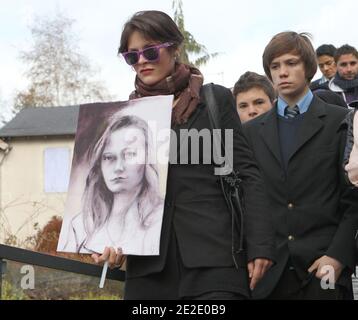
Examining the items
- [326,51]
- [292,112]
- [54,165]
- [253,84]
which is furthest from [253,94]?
[54,165]

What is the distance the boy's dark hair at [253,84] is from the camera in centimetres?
513

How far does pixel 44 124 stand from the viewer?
3912 centimetres

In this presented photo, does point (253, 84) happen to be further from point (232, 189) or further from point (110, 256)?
point (110, 256)

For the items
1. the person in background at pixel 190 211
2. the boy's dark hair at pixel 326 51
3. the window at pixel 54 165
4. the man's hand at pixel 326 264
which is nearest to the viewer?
the person in background at pixel 190 211

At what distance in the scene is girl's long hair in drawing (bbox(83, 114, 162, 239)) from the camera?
3.46 meters

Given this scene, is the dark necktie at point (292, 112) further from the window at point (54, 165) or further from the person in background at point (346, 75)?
the window at point (54, 165)

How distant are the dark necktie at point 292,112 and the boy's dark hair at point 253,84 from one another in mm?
914

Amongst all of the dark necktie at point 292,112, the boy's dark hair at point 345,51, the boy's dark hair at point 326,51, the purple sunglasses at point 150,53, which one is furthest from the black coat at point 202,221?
the boy's dark hair at point 326,51

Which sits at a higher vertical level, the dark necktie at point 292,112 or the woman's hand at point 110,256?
the dark necktie at point 292,112

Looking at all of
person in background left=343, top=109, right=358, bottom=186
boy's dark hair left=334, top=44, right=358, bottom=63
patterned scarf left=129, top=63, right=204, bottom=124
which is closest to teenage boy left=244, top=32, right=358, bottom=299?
person in background left=343, top=109, right=358, bottom=186

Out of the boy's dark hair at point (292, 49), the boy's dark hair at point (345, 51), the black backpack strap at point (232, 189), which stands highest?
the boy's dark hair at point (345, 51)

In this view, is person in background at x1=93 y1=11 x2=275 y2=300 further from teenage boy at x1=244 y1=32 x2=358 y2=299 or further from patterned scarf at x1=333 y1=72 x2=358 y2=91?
patterned scarf at x1=333 y1=72 x2=358 y2=91

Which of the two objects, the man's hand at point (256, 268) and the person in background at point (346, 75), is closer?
the man's hand at point (256, 268)

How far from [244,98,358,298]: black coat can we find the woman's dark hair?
822mm
